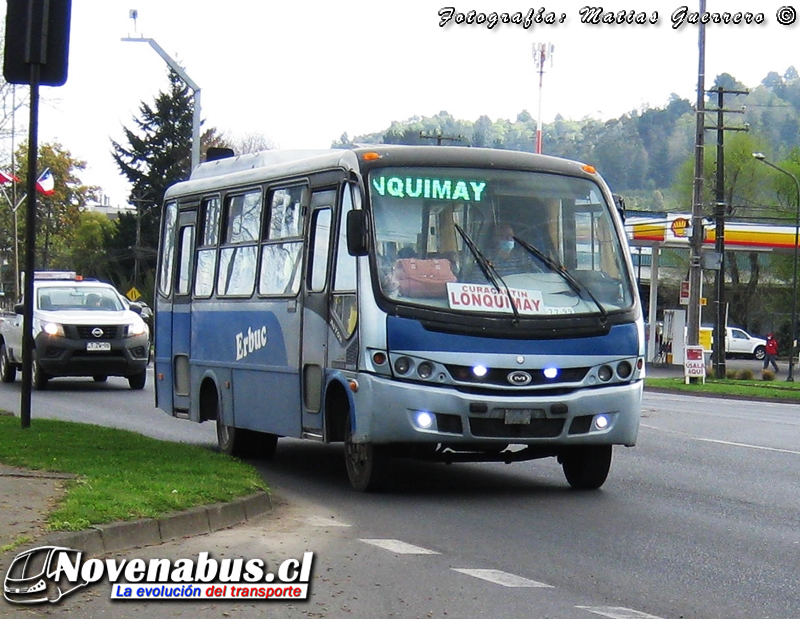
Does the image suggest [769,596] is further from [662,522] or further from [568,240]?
[568,240]

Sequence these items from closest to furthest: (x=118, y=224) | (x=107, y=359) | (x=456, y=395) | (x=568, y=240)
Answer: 1. (x=456, y=395)
2. (x=568, y=240)
3. (x=107, y=359)
4. (x=118, y=224)

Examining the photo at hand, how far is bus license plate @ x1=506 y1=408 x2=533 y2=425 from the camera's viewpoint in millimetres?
12125

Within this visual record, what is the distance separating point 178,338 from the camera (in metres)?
16.9

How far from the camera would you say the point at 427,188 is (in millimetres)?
12719

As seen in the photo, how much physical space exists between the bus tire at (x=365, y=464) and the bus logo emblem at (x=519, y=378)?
116 cm

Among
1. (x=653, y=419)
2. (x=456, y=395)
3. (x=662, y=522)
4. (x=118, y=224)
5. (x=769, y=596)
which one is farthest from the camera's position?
(x=118, y=224)

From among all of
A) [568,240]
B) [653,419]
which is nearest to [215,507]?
[568,240]

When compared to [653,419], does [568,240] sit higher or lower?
higher

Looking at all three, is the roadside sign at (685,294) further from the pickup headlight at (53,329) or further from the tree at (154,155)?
the tree at (154,155)

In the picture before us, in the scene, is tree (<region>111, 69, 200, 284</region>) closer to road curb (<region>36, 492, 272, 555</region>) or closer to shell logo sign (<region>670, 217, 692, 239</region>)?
shell logo sign (<region>670, 217, 692, 239</region>)

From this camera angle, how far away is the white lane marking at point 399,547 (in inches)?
376

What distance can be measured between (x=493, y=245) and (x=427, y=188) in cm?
71

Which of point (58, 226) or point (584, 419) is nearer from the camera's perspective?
point (584, 419)

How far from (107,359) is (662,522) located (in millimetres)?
17075
